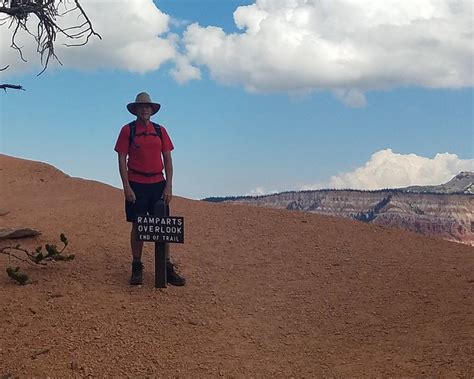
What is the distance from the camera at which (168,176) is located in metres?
6.89

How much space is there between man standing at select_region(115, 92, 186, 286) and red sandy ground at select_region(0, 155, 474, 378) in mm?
815

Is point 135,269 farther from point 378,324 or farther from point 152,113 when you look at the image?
point 378,324

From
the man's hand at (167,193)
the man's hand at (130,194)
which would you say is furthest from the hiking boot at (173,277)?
the man's hand at (130,194)

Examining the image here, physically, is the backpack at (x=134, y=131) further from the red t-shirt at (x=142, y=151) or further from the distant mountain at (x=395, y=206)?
the distant mountain at (x=395, y=206)

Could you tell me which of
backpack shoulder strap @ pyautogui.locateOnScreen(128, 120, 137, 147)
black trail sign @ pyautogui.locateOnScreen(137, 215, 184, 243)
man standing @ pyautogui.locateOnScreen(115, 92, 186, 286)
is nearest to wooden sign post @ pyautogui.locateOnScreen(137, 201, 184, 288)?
black trail sign @ pyautogui.locateOnScreen(137, 215, 184, 243)

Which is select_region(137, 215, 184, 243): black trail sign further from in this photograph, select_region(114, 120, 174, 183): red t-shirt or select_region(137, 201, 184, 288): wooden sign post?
select_region(114, 120, 174, 183): red t-shirt

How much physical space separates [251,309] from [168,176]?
1743 mm

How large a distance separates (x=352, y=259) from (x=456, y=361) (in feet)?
11.6

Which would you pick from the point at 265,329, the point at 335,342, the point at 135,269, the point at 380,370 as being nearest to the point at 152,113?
the point at 135,269

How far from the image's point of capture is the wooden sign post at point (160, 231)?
661 centimetres

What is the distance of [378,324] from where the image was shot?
5945 millimetres

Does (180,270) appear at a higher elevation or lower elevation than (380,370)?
higher

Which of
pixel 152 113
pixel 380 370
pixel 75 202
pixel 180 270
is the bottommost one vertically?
pixel 380 370

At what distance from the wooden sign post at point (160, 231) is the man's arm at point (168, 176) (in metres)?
0.12
